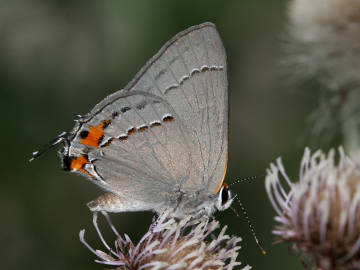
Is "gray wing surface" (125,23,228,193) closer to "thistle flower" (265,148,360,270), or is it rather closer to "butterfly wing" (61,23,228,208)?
"butterfly wing" (61,23,228,208)

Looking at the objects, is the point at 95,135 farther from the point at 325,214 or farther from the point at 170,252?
the point at 325,214

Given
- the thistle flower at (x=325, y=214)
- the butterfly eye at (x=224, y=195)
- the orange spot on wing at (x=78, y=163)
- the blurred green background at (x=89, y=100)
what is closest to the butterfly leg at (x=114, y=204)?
the orange spot on wing at (x=78, y=163)

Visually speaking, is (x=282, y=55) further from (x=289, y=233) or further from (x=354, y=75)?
(x=289, y=233)

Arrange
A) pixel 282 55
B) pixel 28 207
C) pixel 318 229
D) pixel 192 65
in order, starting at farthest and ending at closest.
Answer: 1. pixel 28 207
2. pixel 282 55
3. pixel 192 65
4. pixel 318 229

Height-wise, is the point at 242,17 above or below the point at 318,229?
above

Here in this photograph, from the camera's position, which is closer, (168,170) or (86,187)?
(168,170)

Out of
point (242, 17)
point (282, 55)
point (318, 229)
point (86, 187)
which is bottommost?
point (318, 229)

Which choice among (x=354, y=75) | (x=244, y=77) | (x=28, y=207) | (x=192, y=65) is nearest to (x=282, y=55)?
(x=354, y=75)

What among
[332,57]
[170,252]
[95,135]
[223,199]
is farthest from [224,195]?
[332,57]
